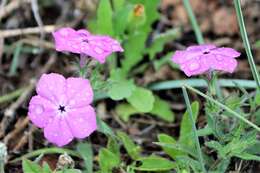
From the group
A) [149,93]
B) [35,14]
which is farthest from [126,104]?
[35,14]

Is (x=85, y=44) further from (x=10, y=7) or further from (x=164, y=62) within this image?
(x=10, y=7)

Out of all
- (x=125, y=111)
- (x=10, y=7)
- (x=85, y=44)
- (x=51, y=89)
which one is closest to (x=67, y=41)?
(x=85, y=44)

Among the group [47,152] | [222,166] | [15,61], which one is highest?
[15,61]

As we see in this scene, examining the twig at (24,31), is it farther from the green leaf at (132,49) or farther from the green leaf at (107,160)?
the green leaf at (107,160)

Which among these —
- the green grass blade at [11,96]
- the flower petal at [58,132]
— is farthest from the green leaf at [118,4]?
the flower petal at [58,132]

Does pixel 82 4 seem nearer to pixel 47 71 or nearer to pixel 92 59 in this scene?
pixel 47 71

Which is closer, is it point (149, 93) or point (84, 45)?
point (84, 45)
